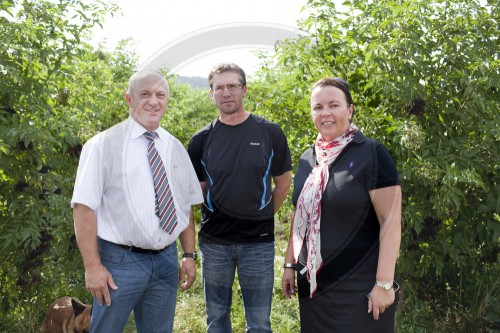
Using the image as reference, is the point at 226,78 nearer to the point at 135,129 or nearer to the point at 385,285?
the point at 135,129

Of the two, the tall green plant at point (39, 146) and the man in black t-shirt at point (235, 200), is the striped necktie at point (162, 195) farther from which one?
the tall green plant at point (39, 146)

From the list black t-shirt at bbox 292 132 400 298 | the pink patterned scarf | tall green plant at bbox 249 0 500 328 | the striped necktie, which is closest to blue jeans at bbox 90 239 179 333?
the striped necktie

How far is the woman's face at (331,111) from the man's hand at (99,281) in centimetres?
133

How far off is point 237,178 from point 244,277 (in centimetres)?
63

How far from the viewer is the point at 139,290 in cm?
284

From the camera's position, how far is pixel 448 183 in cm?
360

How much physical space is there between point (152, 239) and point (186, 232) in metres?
0.50

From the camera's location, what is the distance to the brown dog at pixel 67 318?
13.5ft

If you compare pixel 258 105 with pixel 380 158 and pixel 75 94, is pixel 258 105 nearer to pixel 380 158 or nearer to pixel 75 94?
pixel 75 94

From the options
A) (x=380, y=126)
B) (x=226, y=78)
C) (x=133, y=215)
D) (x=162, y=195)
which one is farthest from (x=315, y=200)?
(x=380, y=126)

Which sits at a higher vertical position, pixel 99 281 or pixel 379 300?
pixel 99 281

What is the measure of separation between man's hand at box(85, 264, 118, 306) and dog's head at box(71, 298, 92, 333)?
59.0 inches

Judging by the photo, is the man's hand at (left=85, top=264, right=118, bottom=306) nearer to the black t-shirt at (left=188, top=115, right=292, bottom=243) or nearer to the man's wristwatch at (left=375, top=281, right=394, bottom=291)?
the black t-shirt at (left=188, top=115, right=292, bottom=243)

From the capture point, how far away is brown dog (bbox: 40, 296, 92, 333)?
4.12 meters
